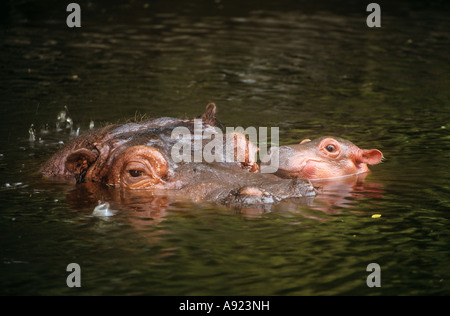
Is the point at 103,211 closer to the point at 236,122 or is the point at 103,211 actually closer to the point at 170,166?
the point at 170,166

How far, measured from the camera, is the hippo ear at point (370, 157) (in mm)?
9805

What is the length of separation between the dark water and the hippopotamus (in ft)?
0.64

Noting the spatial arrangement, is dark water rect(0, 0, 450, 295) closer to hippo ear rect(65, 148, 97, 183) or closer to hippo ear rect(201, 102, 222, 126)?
hippo ear rect(65, 148, 97, 183)

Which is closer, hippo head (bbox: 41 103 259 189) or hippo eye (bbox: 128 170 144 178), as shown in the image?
hippo head (bbox: 41 103 259 189)

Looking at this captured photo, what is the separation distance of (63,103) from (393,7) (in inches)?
578

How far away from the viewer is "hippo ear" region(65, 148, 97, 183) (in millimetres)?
8820

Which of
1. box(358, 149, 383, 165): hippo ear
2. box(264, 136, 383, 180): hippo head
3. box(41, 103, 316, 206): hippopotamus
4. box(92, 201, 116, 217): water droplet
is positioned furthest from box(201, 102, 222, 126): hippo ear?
box(358, 149, 383, 165): hippo ear

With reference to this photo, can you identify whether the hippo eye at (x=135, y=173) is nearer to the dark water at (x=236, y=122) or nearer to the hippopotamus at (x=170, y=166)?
the hippopotamus at (x=170, y=166)

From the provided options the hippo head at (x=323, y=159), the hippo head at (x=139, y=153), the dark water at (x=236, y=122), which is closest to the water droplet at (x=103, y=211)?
the dark water at (x=236, y=122)

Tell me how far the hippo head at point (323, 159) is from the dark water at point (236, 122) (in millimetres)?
333

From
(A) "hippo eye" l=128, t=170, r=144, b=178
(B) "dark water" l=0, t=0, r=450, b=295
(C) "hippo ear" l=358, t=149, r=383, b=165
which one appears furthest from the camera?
(C) "hippo ear" l=358, t=149, r=383, b=165
